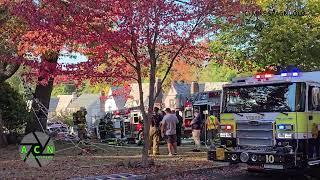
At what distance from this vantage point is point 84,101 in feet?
300

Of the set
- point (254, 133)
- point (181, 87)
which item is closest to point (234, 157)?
point (254, 133)

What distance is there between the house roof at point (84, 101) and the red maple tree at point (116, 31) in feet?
247

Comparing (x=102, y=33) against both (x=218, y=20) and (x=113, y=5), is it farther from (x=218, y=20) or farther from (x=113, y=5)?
(x=218, y=20)

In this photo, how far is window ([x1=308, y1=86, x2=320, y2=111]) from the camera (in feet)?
36.3

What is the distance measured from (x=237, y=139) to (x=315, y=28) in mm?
17673

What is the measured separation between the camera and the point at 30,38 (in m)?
13.6

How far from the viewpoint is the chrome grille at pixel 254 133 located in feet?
37.0

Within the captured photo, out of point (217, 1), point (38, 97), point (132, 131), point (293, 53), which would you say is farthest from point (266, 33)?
point (217, 1)

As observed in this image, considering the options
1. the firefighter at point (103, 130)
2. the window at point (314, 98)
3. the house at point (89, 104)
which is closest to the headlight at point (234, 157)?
the window at point (314, 98)

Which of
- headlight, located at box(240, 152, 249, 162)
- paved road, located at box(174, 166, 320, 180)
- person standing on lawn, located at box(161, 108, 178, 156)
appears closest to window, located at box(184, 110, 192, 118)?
person standing on lawn, located at box(161, 108, 178, 156)

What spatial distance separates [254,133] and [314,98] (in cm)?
159

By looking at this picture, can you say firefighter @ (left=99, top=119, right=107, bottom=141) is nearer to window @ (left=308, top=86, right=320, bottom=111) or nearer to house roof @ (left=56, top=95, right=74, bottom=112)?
window @ (left=308, top=86, right=320, bottom=111)

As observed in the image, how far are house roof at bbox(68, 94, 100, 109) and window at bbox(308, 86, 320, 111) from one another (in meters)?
78.6

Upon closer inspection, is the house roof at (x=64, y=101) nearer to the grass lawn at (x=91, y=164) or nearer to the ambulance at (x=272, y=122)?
the grass lawn at (x=91, y=164)
